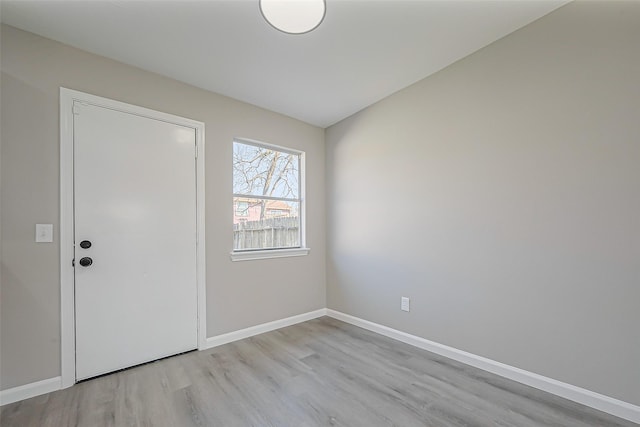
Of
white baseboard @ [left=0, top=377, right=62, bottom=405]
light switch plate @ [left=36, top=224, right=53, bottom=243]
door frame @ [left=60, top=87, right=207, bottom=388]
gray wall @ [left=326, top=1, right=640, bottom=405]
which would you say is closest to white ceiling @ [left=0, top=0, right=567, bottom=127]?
gray wall @ [left=326, top=1, right=640, bottom=405]

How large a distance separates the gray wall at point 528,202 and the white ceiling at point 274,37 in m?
0.32

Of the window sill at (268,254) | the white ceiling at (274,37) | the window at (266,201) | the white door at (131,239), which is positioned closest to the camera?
the white ceiling at (274,37)

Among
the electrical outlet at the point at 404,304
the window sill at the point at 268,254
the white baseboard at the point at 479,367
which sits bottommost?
the white baseboard at the point at 479,367

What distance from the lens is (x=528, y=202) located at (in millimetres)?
1987

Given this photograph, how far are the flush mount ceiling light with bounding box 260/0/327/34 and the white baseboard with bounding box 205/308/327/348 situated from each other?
2.70 m

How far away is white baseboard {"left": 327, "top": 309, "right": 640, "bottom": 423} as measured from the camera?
163 centimetres

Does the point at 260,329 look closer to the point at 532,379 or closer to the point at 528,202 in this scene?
the point at 532,379

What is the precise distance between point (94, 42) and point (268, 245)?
229 cm

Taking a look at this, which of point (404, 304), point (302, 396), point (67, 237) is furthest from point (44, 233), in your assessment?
point (404, 304)

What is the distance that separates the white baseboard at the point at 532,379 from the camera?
5.34 feet

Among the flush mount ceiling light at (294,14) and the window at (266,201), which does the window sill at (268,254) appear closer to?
the window at (266,201)

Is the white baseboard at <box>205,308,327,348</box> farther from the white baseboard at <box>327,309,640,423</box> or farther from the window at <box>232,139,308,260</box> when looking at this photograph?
the white baseboard at <box>327,309,640,423</box>

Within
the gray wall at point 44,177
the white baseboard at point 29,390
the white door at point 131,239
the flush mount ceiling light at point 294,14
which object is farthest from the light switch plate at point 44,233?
the flush mount ceiling light at point 294,14

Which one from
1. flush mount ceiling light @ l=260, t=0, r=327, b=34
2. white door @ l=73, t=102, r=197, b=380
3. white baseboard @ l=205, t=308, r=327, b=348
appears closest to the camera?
flush mount ceiling light @ l=260, t=0, r=327, b=34
